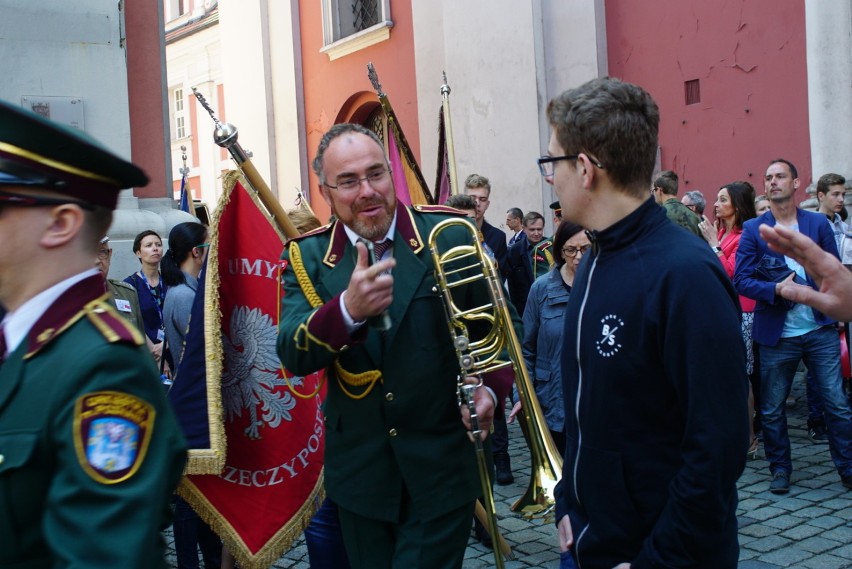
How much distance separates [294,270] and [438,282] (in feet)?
1.66

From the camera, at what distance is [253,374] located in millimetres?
4656

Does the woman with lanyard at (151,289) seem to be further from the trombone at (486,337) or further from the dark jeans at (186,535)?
the trombone at (486,337)

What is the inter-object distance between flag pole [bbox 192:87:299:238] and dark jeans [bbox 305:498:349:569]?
135cm

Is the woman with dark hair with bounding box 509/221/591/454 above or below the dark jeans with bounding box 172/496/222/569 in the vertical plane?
above

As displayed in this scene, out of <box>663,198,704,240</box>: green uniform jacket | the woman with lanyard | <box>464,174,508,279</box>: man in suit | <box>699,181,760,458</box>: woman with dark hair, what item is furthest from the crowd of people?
<box>464,174,508,279</box>: man in suit

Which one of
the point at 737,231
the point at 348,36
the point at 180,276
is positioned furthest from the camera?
the point at 348,36

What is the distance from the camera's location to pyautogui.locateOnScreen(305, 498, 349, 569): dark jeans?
392 cm

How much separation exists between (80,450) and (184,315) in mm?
3916

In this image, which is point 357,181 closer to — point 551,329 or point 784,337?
point 551,329

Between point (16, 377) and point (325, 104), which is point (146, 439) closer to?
point (16, 377)

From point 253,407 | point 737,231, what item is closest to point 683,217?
point 737,231

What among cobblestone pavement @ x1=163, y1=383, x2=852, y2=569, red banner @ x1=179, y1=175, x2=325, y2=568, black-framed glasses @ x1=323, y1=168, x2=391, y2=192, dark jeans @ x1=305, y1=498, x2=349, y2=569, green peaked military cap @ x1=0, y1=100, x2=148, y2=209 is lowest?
cobblestone pavement @ x1=163, y1=383, x2=852, y2=569

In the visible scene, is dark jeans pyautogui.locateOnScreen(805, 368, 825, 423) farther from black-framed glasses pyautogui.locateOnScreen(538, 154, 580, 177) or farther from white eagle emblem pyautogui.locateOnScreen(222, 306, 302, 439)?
black-framed glasses pyautogui.locateOnScreen(538, 154, 580, 177)

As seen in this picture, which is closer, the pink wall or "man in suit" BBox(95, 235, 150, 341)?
"man in suit" BBox(95, 235, 150, 341)
